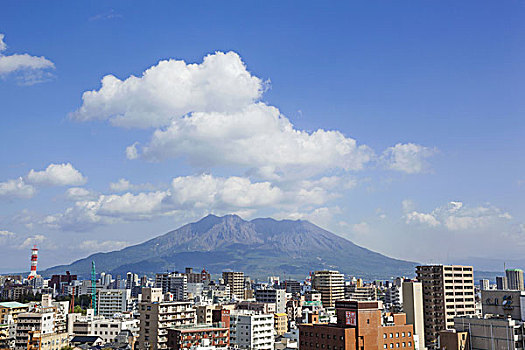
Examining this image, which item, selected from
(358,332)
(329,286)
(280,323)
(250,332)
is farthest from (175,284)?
(358,332)

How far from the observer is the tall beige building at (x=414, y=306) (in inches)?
2372

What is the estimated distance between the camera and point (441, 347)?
4066cm

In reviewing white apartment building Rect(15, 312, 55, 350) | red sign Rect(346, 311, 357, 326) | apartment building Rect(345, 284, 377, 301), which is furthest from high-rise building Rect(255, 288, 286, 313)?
red sign Rect(346, 311, 357, 326)

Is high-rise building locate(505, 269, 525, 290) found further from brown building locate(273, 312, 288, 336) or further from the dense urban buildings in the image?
brown building locate(273, 312, 288, 336)

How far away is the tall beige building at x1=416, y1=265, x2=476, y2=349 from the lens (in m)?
62.8

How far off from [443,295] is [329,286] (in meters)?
55.5

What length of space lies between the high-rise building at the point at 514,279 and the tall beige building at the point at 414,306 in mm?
33492

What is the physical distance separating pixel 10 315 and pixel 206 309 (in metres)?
30.4

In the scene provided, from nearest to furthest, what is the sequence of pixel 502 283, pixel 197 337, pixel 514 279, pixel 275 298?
pixel 197 337 < pixel 514 279 < pixel 502 283 < pixel 275 298

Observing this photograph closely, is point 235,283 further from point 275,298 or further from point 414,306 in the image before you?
point 414,306

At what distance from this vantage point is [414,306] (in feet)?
198

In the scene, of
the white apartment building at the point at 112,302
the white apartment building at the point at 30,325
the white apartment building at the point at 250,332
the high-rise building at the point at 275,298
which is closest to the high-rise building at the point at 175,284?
the white apartment building at the point at 112,302

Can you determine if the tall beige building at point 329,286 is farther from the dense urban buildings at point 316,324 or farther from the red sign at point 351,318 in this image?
the red sign at point 351,318

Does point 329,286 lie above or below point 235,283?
below
